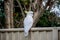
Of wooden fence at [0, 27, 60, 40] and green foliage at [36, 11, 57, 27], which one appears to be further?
green foliage at [36, 11, 57, 27]

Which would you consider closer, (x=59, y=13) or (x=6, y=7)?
(x=6, y=7)

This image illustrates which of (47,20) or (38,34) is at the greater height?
(38,34)

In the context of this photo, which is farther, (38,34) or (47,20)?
(47,20)

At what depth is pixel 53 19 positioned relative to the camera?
9258 mm

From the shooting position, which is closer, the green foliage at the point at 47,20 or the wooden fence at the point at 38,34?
the wooden fence at the point at 38,34

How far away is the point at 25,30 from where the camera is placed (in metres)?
4.04

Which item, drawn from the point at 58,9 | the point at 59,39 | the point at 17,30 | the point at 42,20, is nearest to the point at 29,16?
the point at 17,30

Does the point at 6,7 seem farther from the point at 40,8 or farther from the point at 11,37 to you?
the point at 11,37

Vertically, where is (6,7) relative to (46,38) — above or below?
above

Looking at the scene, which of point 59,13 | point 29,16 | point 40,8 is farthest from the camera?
point 59,13

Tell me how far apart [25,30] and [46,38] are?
1.58 feet

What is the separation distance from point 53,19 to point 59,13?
0.52m

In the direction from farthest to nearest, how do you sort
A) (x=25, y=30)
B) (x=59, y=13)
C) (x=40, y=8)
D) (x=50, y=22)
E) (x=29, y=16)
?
(x=59, y=13)
(x=50, y=22)
(x=40, y=8)
(x=29, y=16)
(x=25, y=30)

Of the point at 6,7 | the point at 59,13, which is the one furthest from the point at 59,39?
the point at 59,13
